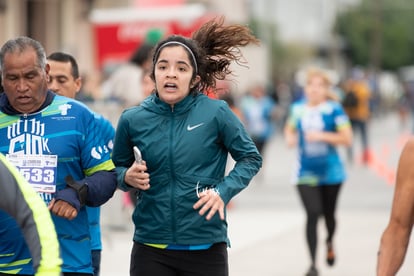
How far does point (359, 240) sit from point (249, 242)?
4.01 ft

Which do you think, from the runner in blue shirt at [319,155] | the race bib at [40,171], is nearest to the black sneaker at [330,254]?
the runner in blue shirt at [319,155]

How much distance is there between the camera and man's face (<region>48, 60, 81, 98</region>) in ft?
21.0

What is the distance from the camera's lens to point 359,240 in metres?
12.4

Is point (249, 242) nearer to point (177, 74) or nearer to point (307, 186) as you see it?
point (307, 186)

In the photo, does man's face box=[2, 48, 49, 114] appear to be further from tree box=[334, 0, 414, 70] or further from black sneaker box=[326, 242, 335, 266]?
tree box=[334, 0, 414, 70]

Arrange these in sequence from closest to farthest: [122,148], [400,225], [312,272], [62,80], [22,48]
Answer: [400,225] < [22,48] < [122,148] < [62,80] < [312,272]

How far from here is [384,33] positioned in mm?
92875

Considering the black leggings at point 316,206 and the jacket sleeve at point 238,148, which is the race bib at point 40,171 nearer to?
the jacket sleeve at point 238,148

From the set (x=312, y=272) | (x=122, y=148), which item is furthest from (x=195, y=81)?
(x=312, y=272)

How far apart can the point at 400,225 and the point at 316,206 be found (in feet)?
18.1

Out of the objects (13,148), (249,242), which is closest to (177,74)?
(13,148)

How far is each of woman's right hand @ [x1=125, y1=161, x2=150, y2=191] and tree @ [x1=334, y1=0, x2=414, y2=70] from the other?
81.8m

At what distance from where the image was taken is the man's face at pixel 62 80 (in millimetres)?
6391

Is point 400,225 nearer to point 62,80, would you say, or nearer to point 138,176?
point 138,176
